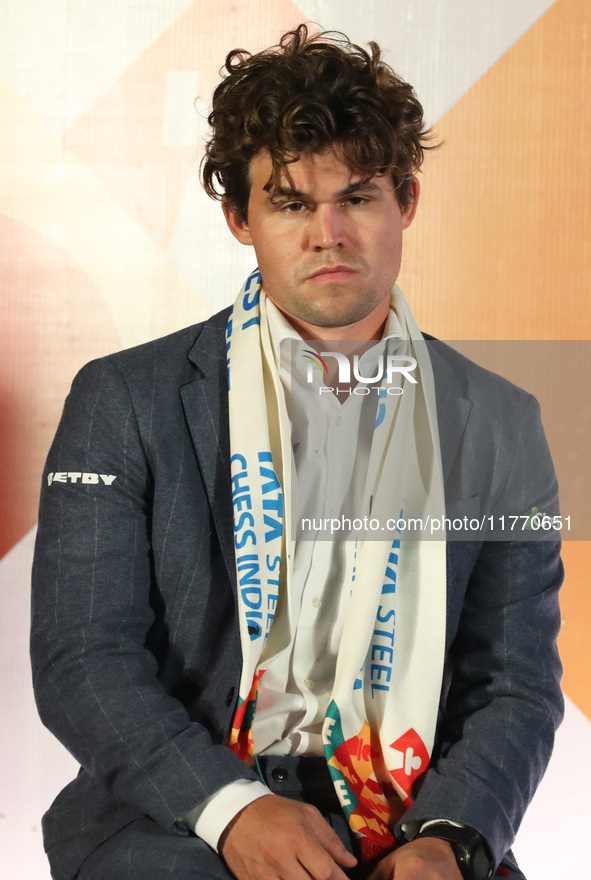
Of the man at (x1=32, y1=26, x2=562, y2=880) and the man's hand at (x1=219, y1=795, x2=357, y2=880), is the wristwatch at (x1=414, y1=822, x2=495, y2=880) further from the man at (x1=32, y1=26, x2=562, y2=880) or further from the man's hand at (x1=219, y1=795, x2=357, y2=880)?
the man's hand at (x1=219, y1=795, x2=357, y2=880)

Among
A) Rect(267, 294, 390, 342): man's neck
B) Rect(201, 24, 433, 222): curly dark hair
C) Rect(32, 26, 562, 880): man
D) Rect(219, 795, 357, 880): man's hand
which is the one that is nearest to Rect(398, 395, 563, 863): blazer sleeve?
Rect(32, 26, 562, 880): man

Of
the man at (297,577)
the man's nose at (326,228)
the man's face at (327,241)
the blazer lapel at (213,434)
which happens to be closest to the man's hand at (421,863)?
the man at (297,577)

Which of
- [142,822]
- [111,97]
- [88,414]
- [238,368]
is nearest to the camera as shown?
[142,822]

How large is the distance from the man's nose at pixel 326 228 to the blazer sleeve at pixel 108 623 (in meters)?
0.41

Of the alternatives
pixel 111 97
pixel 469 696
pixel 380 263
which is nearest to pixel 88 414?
pixel 380 263

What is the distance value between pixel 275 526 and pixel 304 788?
43cm

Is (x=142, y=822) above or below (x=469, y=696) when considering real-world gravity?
below

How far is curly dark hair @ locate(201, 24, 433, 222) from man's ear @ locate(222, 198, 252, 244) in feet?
0.05

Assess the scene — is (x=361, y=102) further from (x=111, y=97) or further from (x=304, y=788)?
(x=304, y=788)

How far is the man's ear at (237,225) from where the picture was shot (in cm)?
187

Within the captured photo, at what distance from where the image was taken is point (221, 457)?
5.19 feet

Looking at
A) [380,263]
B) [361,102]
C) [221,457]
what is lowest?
[221,457]

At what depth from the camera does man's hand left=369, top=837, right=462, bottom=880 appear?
4.36ft

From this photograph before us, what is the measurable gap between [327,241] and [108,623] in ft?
2.36
